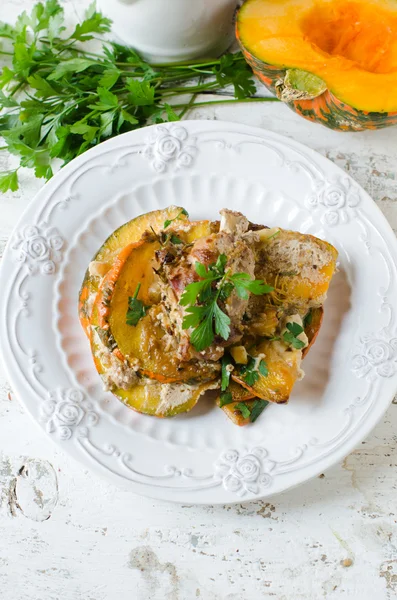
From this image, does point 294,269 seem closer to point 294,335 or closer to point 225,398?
point 294,335

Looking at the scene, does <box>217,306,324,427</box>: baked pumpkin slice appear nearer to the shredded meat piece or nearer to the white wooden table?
the shredded meat piece

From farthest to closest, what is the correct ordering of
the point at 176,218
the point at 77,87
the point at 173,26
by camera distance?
the point at 77,87
the point at 173,26
the point at 176,218

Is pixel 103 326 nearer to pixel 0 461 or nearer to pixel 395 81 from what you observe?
pixel 0 461

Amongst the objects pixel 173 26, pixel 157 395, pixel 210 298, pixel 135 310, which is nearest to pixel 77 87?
pixel 173 26

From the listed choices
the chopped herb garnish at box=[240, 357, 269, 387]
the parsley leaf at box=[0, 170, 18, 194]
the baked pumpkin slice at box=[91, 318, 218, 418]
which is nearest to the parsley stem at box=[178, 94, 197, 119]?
the parsley leaf at box=[0, 170, 18, 194]

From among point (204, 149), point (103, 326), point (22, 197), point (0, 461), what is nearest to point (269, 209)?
point (204, 149)

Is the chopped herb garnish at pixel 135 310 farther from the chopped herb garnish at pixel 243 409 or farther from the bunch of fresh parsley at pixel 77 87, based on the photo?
the bunch of fresh parsley at pixel 77 87

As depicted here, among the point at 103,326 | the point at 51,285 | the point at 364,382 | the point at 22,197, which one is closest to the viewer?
the point at 103,326

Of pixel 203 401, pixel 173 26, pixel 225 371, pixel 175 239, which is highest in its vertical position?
pixel 173 26
